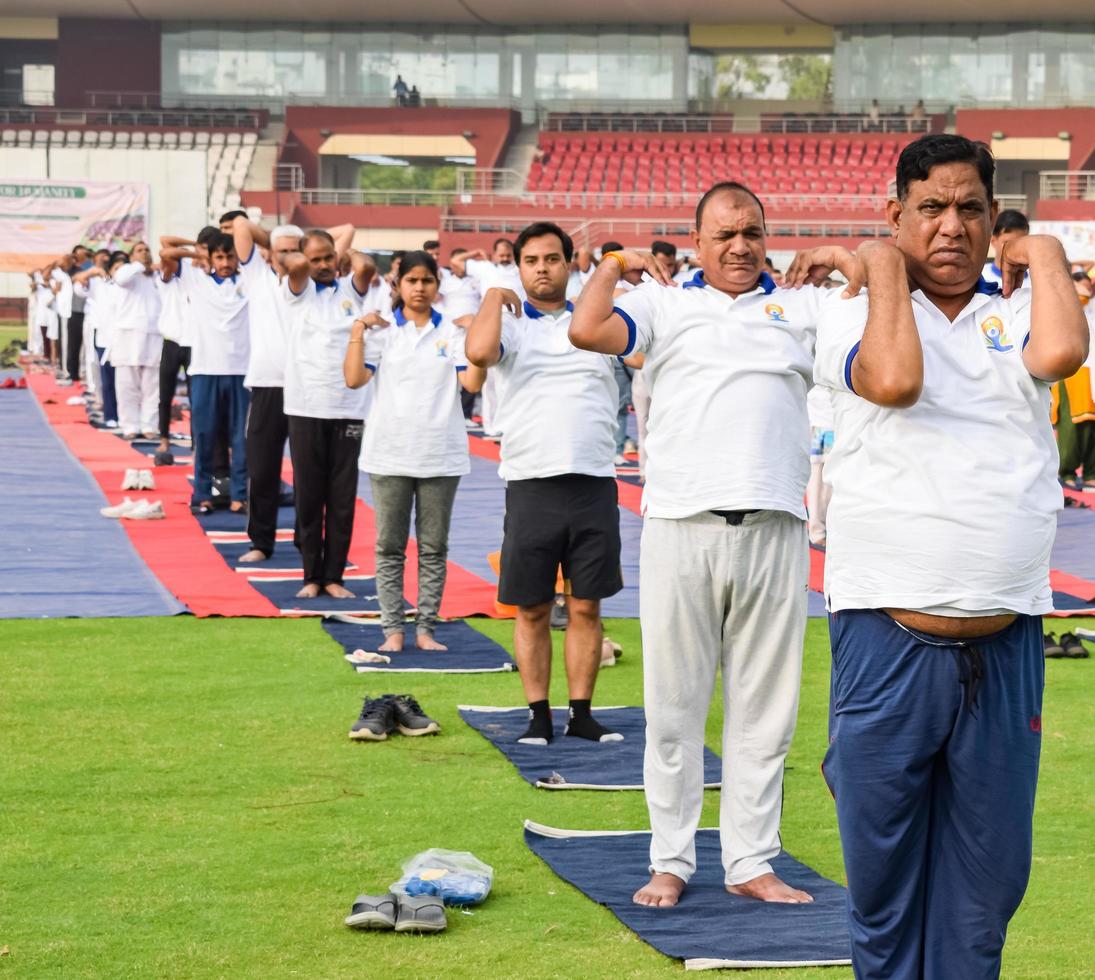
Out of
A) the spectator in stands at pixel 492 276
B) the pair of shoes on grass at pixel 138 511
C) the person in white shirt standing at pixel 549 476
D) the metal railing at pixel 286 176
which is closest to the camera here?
the person in white shirt standing at pixel 549 476

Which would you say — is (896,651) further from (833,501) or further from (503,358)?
(503,358)

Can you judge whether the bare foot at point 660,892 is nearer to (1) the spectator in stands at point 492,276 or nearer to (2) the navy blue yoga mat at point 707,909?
(2) the navy blue yoga mat at point 707,909

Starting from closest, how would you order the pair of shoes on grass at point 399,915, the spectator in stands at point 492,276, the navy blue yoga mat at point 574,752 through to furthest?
the pair of shoes on grass at point 399,915 → the navy blue yoga mat at point 574,752 → the spectator in stands at point 492,276

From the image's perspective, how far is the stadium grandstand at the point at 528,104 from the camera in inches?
1823

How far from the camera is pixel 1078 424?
15.6 metres

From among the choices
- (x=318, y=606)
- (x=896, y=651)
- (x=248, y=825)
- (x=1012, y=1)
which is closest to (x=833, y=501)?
(x=896, y=651)

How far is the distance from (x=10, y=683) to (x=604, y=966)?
13.2 feet

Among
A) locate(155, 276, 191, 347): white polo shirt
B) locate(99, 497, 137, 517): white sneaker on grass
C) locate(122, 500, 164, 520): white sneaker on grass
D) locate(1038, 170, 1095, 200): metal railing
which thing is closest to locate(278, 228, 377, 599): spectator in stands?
locate(122, 500, 164, 520): white sneaker on grass

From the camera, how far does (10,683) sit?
24.8 ft

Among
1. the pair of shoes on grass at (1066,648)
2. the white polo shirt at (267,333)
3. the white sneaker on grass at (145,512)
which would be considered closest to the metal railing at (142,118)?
the white sneaker on grass at (145,512)

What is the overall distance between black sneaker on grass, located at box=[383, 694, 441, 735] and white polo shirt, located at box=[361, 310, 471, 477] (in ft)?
Result: 4.84

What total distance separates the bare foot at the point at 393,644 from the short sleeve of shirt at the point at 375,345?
123 cm

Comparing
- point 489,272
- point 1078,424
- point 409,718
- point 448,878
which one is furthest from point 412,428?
point 489,272

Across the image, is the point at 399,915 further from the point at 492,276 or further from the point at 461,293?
the point at 492,276
